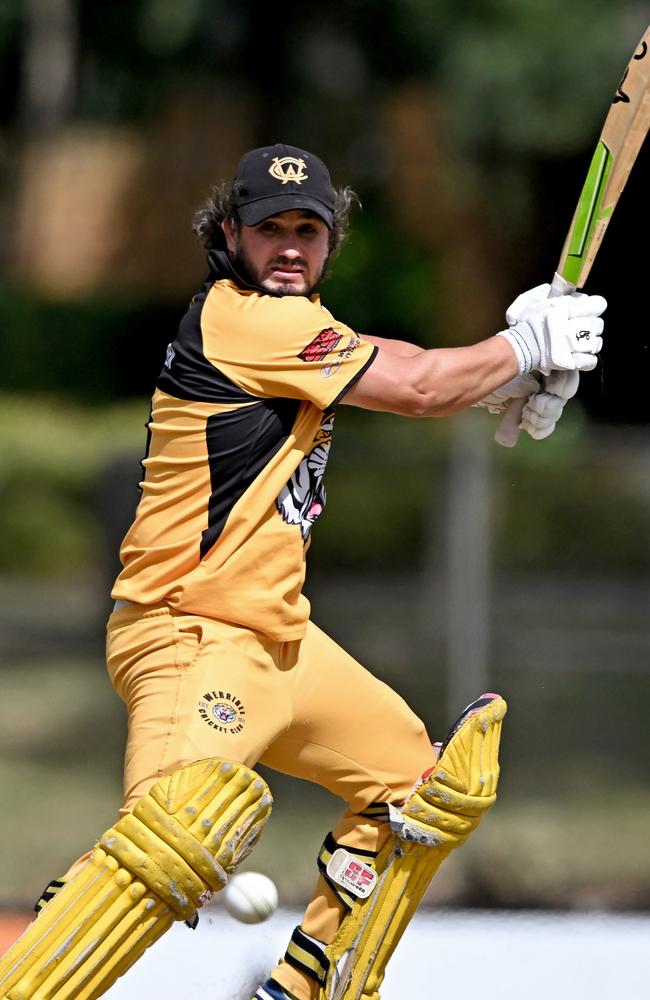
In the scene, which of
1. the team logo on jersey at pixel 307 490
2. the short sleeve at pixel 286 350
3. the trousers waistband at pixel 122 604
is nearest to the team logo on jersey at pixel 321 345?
the short sleeve at pixel 286 350

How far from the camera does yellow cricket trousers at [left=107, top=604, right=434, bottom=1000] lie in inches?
126

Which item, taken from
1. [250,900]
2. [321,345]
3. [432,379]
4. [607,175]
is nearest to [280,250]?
[321,345]

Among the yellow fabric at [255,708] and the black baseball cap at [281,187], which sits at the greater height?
the black baseball cap at [281,187]

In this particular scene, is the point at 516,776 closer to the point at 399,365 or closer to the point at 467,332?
the point at 399,365

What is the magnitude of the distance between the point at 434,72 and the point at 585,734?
9739mm

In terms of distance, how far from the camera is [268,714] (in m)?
3.34

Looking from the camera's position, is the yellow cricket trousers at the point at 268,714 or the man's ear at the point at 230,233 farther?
the man's ear at the point at 230,233

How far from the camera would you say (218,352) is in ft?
11.1

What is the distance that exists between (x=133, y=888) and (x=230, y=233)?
4.98 feet

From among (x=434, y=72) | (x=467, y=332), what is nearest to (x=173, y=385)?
(x=467, y=332)

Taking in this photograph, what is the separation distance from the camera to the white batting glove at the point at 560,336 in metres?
3.47

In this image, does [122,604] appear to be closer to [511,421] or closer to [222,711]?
[222,711]

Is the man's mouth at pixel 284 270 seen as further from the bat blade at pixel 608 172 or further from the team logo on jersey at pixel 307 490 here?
the bat blade at pixel 608 172

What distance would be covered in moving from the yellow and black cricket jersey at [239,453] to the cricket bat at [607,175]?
0.61 meters
